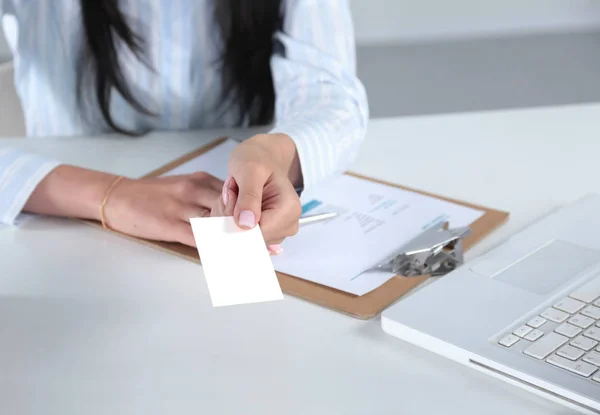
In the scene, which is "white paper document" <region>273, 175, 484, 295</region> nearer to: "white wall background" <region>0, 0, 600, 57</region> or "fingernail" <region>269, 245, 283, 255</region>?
"fingernail" <region>269, 245, 283, 255</region>

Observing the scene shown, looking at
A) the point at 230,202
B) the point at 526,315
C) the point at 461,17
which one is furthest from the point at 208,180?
the point at 461,17

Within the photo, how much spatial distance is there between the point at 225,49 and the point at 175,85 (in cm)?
10

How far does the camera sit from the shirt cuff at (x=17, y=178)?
972mm

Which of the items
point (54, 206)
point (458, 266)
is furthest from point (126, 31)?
point (458, 266)

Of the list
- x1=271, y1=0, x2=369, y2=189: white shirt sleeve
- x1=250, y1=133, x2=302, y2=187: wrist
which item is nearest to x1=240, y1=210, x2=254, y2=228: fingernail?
x1=250, y1=133, x2=302, y2=187: wrist

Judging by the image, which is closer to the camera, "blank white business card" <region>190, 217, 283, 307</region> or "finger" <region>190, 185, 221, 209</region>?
"blank white business card" <region>190, 217, 283, 307</region>

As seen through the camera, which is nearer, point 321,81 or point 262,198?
point 262,198

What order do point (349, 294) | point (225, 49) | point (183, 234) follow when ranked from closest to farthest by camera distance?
point (349, 294), point (183, 234), point (225, 49)

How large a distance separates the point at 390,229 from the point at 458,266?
4.5 inches

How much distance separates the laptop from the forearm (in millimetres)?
411

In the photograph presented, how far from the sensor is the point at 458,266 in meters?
0.83

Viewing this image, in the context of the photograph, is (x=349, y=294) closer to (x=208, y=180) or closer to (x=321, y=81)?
(x=208, y=180)

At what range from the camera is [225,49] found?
4.43ft

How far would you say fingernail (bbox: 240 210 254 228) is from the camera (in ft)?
2.50
